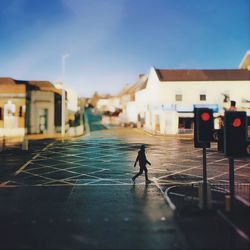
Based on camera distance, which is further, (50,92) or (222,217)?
(50,92)

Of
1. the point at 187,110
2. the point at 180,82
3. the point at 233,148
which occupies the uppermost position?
the point at 180,82

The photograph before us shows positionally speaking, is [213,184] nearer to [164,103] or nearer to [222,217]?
[222,217]

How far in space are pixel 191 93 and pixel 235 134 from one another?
33.5 m

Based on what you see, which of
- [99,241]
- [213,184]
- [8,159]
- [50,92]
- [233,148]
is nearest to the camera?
[99,241]

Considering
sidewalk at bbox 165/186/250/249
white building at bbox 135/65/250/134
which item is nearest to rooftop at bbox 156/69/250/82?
white building at bbox 135/65/250/134

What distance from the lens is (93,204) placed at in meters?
9.94

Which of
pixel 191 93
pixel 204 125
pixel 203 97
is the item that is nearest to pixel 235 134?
pixel 204 125

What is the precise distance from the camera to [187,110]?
133 feet

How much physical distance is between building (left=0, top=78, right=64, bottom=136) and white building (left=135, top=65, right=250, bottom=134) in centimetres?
1344

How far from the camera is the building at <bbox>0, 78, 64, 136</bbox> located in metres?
36.4

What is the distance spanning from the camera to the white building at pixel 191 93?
39.9 meters

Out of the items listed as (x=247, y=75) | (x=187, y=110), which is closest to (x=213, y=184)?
(x=187, y=110)

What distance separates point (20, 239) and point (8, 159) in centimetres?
1346

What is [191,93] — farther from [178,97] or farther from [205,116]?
[205,116]
